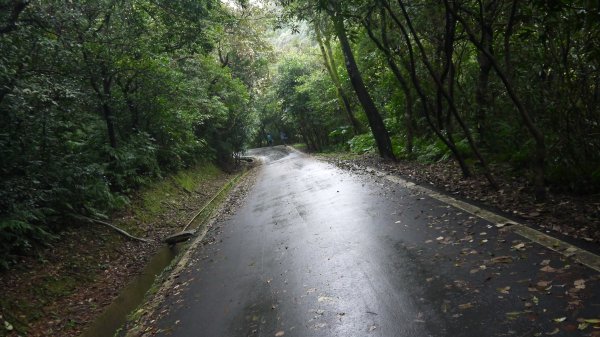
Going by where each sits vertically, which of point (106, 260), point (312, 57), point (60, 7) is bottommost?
point (106, 260)

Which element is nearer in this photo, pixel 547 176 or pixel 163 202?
pixel 547 176

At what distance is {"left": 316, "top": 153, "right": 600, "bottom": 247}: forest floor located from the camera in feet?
17.1

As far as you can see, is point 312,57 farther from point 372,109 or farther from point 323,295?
point 323,295

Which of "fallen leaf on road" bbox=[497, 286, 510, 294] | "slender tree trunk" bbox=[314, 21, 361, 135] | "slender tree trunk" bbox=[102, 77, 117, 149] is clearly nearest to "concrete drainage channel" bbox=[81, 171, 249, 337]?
"slender tree trunk" bbox=[102, 77, 117, 149]

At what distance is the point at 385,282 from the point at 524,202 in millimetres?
2990

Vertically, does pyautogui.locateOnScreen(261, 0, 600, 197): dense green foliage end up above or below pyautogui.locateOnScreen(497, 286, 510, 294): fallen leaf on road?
above

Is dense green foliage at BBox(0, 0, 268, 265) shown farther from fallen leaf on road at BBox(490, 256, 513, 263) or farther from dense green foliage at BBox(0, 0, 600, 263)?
fallen leaf on road at BBox(490, 256, 513, 263)

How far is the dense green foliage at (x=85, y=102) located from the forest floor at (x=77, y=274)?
0.46 meters

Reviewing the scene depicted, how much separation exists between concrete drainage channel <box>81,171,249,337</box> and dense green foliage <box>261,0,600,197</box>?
6.26 meters

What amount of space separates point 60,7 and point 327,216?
736 cm

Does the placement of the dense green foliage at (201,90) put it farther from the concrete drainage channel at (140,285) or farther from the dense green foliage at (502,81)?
the concrete drainage channel at (140,285)

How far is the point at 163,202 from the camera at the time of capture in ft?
48.8

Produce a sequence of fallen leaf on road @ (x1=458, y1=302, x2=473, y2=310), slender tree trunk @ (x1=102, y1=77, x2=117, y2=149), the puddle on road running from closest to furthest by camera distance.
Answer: fallen leaf on road @ (x1=458, y1=302, x2=473, y2=310) < the puddle on road < slender tree trunk @ (x1=102, y1=77, x2=117, y2=149)

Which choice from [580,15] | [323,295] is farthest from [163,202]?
[580,15]
